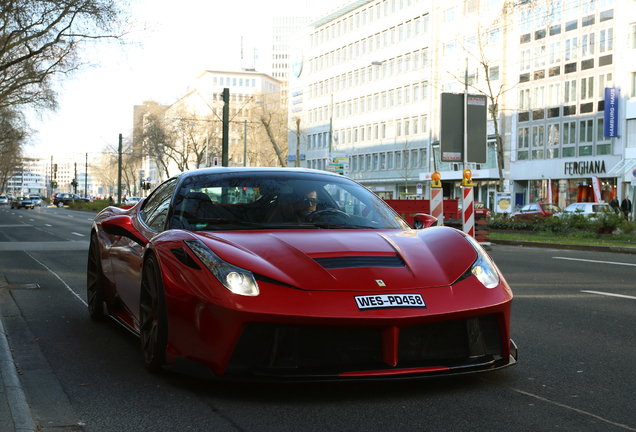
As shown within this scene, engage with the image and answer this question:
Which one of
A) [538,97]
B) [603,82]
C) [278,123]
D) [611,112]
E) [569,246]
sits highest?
[278,123]

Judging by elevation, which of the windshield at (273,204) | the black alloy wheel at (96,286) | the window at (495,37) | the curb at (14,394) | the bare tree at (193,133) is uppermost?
the window at (495,37)

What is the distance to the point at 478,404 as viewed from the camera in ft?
11.6

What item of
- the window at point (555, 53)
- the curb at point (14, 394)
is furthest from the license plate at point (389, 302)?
the window at point (555, 53)

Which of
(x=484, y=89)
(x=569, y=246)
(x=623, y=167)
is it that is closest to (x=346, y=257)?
(x=569, y=246)

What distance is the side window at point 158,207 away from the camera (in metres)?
4.85

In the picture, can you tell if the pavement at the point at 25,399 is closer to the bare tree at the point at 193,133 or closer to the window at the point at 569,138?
the window at the point at 569,138

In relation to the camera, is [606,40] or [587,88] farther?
[587,88]

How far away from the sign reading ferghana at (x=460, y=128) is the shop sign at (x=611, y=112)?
2953 centimetres

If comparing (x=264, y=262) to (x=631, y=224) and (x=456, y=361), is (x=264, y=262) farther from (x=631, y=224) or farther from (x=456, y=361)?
(x=631, y=224)

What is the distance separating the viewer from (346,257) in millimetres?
3830

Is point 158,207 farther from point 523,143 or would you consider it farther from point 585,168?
point 523,143

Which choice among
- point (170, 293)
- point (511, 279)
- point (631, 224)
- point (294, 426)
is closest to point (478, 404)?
point (294, 426)

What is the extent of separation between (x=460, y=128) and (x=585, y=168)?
105 feet

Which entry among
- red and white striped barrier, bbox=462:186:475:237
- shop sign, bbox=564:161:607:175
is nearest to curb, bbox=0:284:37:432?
red and white striped barrier, bbox=462:186:475:237
